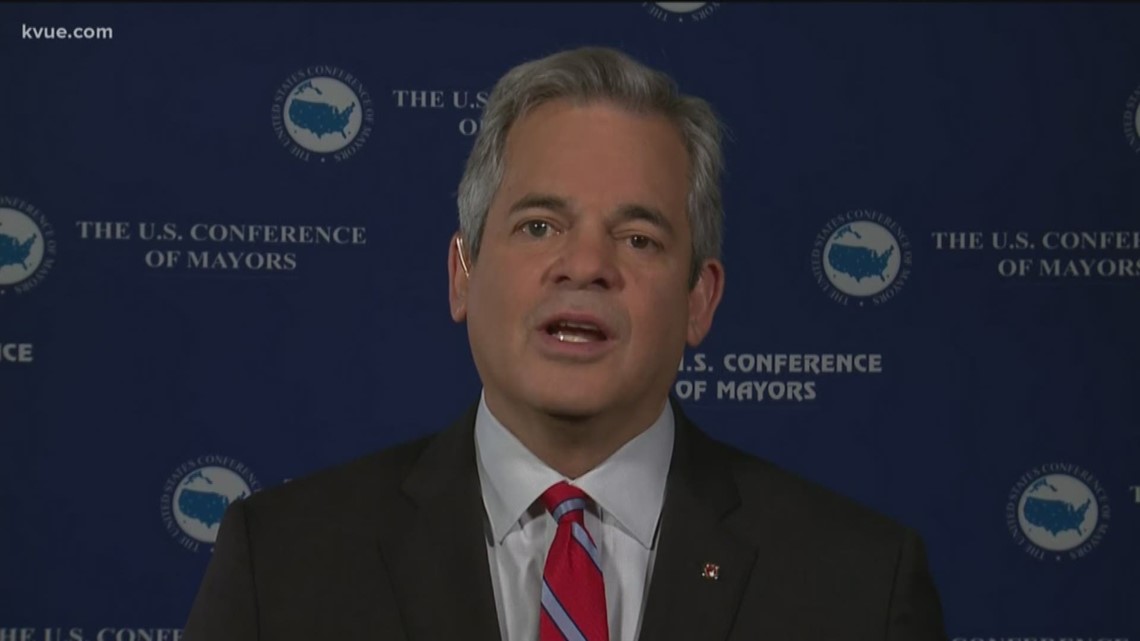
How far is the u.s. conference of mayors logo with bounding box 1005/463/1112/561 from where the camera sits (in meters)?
3.00

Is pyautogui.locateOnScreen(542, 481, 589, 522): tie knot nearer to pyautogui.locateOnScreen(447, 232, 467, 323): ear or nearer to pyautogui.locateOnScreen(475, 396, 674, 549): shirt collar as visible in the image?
pyautogui.locateOnScreen(475, 396, 674, 549): shirt collar

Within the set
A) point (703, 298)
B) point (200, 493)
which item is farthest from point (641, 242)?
point (200, 493)

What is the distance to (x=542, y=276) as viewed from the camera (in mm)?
1858

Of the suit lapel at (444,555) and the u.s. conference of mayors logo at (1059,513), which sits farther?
the u.s. conference of mayors logo at (1059,513)

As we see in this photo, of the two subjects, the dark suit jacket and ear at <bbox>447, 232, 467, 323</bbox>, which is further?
ear at <bbox>447, 232, 467, 323</bbox>

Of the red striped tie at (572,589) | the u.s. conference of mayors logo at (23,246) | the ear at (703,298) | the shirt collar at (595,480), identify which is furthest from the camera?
the u.s. conference of mayors logo at (23,246)

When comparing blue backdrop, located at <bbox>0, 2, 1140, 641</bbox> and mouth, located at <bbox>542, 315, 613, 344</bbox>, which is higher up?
blue backdrop, located at <bbox>0, 2, 1140, 641</bbox>

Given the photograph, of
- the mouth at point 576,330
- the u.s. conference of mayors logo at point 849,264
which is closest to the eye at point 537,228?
the mouth at point 576,330

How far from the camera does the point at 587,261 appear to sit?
183 cm

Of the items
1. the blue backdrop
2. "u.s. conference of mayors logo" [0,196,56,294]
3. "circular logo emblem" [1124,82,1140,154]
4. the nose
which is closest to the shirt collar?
the nose

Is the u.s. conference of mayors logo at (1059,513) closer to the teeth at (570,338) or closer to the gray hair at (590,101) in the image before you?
the gray hair at (590,101)

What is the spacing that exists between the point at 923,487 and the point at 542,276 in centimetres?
141

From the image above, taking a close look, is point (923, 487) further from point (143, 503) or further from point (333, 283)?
point (143, 503)

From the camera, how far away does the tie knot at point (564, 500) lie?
188cm
